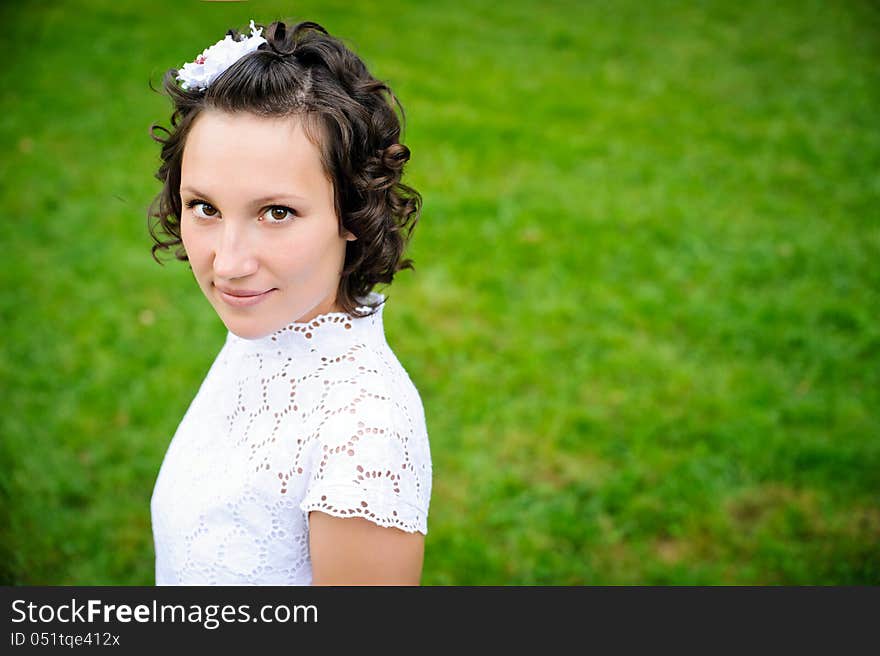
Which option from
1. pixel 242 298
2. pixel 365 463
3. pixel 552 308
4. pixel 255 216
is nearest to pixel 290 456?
pixel 365 463

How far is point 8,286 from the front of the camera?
13.6 ft

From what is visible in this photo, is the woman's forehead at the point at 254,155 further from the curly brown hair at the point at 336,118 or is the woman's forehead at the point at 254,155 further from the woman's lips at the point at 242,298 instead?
the woman's lips at the point at 242,298

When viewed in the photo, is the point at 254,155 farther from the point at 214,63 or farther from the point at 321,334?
the point at 321,334

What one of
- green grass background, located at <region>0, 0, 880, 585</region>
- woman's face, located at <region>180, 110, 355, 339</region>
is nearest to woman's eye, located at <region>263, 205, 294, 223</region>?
woman's face, located at <region>180, 110, 355, 339</region>

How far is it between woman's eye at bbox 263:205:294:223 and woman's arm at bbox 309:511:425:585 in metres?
0.47

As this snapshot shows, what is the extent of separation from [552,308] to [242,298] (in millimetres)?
2911

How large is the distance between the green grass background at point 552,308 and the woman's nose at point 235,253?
1.89 meters

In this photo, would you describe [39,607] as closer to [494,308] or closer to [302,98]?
[302,98]

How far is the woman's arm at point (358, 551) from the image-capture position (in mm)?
1319

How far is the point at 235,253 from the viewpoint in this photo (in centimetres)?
127

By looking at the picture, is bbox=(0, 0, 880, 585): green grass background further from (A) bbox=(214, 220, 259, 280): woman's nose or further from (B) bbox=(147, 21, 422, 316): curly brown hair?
(A) bbox=(214, 220, 259, 280): woman's nose

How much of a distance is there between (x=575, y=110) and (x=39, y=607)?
528 cm

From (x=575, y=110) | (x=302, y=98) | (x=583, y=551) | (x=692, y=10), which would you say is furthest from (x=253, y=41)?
(x=692, y=10)

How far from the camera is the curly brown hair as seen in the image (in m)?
1.27
